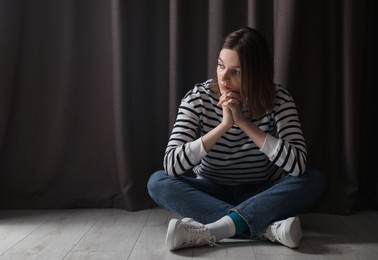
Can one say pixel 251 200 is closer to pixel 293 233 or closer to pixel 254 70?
pixel 293 233

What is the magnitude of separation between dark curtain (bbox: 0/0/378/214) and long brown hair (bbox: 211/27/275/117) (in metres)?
0.31

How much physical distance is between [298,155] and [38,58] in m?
1.23

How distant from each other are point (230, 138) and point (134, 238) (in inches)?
20.3

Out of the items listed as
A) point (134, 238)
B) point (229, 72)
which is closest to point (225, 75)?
point (229, 72)

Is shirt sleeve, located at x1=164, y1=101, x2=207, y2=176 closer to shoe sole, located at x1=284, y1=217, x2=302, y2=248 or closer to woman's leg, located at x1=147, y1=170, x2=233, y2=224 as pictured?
woman's leg, located at x1=147, y1=170, x2=233, y2=224

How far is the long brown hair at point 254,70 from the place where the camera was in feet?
5.42

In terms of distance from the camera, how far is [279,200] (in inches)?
62.1

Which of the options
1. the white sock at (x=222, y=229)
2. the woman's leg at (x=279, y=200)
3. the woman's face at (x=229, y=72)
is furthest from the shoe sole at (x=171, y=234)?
the woman's face at (x=229, y=72)

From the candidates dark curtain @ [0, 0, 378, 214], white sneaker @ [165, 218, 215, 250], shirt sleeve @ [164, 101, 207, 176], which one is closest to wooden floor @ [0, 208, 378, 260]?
white sneaker @ [165, 218, 215, 250]

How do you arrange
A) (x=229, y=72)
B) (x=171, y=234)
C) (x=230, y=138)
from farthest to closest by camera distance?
(x=230, y=138) < (x=229, y=72) < (x=171, y=234)

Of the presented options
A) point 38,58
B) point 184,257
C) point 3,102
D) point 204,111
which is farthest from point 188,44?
point 184,257

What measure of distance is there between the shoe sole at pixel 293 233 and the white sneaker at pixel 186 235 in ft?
0.80

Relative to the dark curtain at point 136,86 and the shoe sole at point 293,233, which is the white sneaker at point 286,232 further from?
the dark curtain at point 136,86

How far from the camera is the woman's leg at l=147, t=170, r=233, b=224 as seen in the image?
1.61 metres
